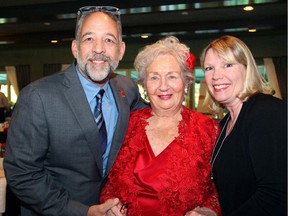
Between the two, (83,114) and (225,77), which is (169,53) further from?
(83,114)

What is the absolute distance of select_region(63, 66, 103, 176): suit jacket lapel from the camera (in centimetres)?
173

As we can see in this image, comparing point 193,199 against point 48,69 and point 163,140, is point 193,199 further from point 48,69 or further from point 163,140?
point 48,69

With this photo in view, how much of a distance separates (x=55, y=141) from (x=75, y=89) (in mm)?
273

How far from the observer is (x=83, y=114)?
1741mm

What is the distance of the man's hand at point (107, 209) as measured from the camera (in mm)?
1770

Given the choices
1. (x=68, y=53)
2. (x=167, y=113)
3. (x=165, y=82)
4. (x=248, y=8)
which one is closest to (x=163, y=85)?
(x=165, y=82)

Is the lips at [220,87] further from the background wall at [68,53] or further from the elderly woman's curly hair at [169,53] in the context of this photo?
the background wall at [68,53]

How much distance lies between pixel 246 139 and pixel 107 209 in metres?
0.74

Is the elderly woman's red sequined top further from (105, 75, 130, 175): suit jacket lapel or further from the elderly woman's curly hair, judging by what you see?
the elderly woman's curly hair

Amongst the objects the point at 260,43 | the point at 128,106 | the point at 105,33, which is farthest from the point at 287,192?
the point at 260,43

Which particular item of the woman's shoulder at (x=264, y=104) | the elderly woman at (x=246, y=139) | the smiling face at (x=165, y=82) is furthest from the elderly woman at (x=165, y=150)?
the woman's shoulder at (x=264, y=104)

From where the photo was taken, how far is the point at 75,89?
1.77m

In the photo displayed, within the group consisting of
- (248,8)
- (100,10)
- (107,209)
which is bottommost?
(107,209)

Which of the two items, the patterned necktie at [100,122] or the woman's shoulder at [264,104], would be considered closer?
the woman's shoulder at [264,104]
